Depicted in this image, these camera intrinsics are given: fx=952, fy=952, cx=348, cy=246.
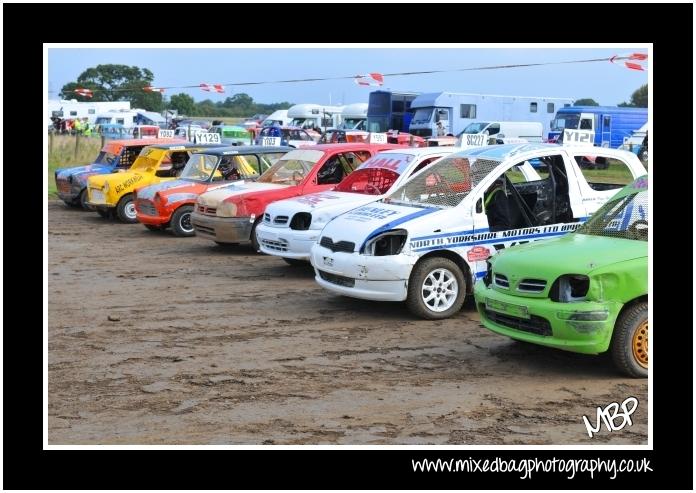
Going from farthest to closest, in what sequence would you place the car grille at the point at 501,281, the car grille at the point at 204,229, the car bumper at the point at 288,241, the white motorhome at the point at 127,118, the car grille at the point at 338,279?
the white motorhome at the point at 127,118
the car grille at the point at 204,229
the car bumper at the point at 288,241
the car grille at the point at 338,279
the car grille at the point at 501,281

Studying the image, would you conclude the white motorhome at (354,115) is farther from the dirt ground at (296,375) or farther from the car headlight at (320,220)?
the dirt ground at (296,375)

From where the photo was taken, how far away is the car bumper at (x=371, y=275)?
9.80 meters

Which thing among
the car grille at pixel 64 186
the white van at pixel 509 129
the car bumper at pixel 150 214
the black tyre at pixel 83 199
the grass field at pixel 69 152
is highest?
the white van at pixel 509 129

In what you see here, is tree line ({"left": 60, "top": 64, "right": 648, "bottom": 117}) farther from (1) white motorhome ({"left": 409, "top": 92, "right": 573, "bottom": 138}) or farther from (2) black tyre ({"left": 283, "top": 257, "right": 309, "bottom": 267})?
(2) black tyre ({"left": 283, "top": 257, "right": 309, "bottom": 267})

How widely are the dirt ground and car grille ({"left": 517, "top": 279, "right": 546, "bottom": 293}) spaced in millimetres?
703

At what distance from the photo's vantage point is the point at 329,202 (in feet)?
41.4

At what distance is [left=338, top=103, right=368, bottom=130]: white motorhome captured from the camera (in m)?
53.4

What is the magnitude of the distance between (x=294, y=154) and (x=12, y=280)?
9229 mm

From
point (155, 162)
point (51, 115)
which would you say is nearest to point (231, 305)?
point (155, 162)

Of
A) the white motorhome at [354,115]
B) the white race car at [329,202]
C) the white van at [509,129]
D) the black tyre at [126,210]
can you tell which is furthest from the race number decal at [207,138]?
the white motorhome at [354,115]

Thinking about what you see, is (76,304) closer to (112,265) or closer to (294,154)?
(112,265)

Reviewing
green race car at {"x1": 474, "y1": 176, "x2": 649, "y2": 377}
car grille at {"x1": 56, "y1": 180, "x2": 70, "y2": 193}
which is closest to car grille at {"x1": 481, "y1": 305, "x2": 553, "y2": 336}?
green race car at {"x1": 474, "y1": 176, "x2": 649, "y2": 377}

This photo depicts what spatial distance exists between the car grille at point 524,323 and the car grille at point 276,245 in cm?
493

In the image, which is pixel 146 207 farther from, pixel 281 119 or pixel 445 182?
pixel 281 119
